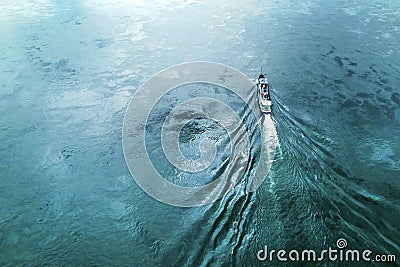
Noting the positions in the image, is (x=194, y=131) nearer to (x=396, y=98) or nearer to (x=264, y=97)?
(x=264, y=97)

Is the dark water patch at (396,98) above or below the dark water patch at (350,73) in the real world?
below

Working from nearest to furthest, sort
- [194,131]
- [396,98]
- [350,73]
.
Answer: [194,131], [396,98], [350,73]

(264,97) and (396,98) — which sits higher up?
(264,97)

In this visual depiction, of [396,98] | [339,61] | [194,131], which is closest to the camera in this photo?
[194,131]

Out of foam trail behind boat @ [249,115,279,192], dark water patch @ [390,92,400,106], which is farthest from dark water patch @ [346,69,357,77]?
foam trail behind boat @ [249,115,279,192]

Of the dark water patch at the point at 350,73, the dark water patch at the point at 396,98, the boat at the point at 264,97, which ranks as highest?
the boat at the point at 264,97

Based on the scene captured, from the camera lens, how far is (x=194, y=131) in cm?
884

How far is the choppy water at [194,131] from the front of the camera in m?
6.40

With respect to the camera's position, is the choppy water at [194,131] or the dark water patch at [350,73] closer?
the choppy water at [194,131]

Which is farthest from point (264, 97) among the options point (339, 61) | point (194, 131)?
point (339, 61)

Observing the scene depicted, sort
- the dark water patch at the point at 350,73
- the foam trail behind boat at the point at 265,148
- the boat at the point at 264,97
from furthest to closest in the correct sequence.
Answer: the dark water patch at the point at 350,73, the boat at the point at 264,97, the foam trail behind boat at the point at 265,148

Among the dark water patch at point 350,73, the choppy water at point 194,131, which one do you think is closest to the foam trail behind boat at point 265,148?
the choppy water at point 194,131

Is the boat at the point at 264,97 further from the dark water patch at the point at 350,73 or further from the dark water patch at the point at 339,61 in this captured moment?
the dark water patch at the point at 339,61

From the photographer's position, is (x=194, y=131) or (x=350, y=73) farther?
(x=350, y=73)
